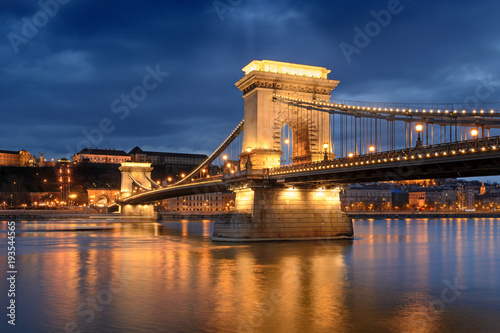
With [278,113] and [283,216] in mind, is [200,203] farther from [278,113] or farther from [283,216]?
[283,216]

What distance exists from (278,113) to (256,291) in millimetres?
26470

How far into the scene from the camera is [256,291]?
22094 mm

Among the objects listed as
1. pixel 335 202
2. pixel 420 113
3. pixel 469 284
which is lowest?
pixel 469 284

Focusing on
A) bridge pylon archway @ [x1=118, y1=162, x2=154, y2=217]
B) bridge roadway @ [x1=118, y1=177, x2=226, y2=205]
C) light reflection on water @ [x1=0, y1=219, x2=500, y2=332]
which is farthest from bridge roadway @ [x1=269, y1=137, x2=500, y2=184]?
bridge pylon archway @ [x1=118, y1=162, x2=154, y2=217]

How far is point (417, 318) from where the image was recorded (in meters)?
17.0

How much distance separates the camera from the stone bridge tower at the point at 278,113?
150 feet

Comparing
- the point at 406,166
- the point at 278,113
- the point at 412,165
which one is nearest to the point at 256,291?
the point at 412,165

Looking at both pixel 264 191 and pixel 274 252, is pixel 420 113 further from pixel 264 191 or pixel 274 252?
pixel 264 191

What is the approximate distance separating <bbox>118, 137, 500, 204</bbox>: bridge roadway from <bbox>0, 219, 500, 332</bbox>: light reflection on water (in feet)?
18.4

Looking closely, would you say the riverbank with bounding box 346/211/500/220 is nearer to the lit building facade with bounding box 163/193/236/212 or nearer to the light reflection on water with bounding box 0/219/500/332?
the lit building facade with bounding box 163/193/236/212

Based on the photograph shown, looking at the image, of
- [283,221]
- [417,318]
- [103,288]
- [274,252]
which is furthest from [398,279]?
[283,221]

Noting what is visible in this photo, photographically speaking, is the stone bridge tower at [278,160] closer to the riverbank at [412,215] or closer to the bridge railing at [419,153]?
the bridge railing at [419,153]

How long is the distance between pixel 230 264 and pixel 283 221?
13367mm

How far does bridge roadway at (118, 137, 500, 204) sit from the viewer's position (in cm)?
2483
